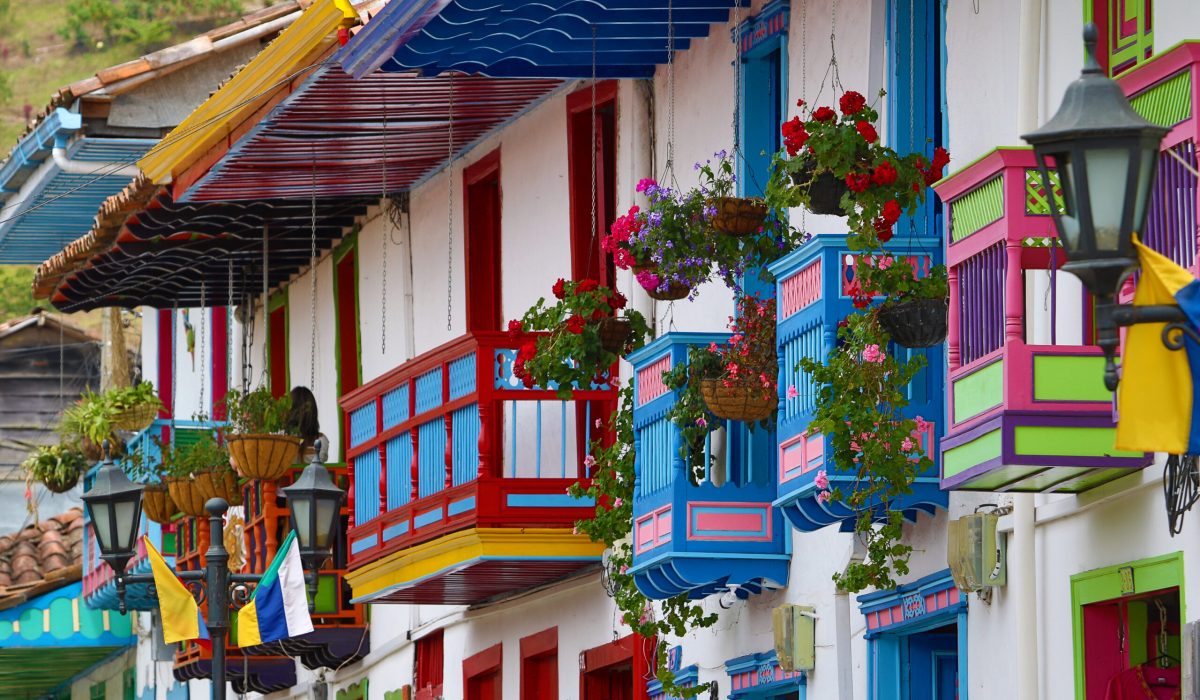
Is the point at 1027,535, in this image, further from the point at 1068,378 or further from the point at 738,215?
the point at 738,215

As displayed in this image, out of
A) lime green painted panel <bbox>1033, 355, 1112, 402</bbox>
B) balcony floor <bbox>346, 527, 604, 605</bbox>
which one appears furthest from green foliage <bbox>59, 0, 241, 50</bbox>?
lime green painted panel <bbox>1033, 355, 1112, 402</bbox>

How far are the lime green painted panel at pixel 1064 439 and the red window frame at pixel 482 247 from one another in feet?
32.6

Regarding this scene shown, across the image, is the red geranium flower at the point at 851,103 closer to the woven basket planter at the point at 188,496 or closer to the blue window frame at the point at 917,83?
the blue window frame at the point at 917,83

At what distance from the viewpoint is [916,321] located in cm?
1081

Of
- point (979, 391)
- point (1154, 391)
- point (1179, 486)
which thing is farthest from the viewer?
point (979, 391)

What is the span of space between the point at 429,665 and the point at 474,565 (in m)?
4.16

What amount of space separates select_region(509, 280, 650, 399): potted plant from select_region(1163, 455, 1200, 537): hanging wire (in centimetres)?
610

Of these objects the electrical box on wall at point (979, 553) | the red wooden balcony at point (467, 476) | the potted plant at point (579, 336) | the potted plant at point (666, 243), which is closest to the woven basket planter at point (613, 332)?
the potted plant at point (579, 336)

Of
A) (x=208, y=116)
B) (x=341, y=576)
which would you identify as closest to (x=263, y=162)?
(x=208, y=116)

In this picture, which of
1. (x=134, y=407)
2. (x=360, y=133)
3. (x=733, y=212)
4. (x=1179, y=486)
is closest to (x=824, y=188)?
(x=733, y=212)

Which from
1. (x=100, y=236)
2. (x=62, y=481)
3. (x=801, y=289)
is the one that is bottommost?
(x=801, y=289)

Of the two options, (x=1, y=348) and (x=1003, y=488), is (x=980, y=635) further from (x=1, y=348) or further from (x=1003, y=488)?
(x=1, y=348)

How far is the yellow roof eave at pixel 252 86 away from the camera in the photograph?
1580 centimetres

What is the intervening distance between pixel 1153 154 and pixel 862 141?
193 inches
